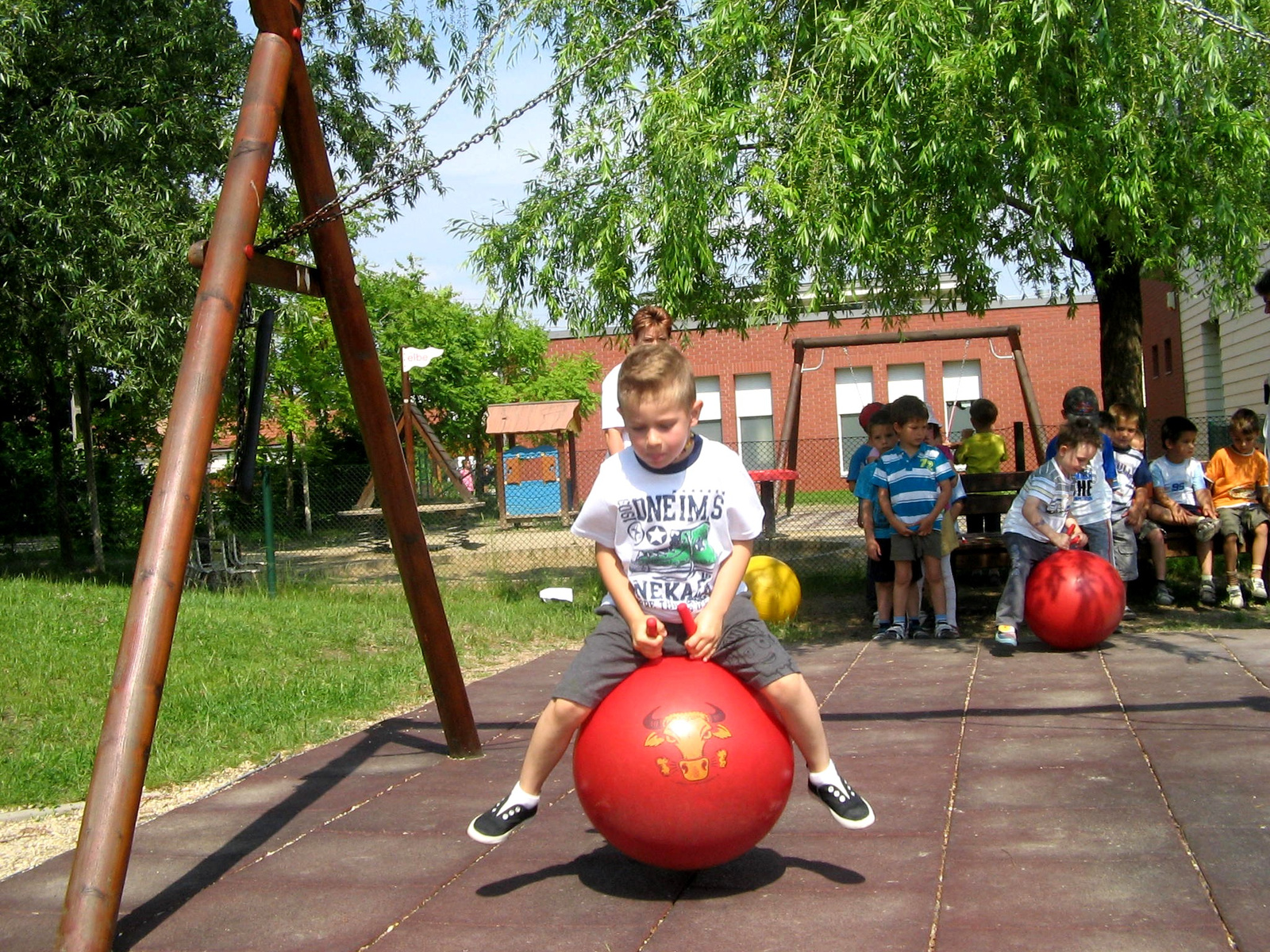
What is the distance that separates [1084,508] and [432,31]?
31.7 feet

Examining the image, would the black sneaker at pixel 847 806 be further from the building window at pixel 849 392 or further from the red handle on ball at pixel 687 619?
the building window at pixel 849 392

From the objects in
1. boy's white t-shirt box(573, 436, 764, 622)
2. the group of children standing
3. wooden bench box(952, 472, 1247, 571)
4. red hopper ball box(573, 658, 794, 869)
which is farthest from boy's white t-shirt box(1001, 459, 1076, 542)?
red hopper ball box(573, 658, 794, 869)

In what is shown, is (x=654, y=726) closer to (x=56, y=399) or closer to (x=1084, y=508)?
(x=1084, y=508)

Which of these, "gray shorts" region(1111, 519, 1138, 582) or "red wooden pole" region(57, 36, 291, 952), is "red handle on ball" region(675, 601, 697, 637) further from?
"gray shorts" region(1111, 519, 1138, 582)

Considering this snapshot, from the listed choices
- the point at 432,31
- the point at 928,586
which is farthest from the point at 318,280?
the point at 432,31

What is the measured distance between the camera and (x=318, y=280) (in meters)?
4.82

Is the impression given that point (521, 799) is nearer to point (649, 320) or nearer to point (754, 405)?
point (649, 320)

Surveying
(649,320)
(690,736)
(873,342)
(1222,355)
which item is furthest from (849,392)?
(690,736)

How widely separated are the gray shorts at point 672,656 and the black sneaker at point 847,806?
39cm

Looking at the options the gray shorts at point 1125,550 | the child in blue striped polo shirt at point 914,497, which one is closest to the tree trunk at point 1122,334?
the gray shorts at point 1125,550

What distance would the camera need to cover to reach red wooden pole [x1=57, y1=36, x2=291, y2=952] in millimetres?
3311

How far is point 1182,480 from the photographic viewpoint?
1007 centimetres

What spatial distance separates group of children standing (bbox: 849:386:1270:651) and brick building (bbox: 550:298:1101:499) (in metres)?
20.8

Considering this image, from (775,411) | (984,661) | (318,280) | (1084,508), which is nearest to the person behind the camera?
(318,280)
